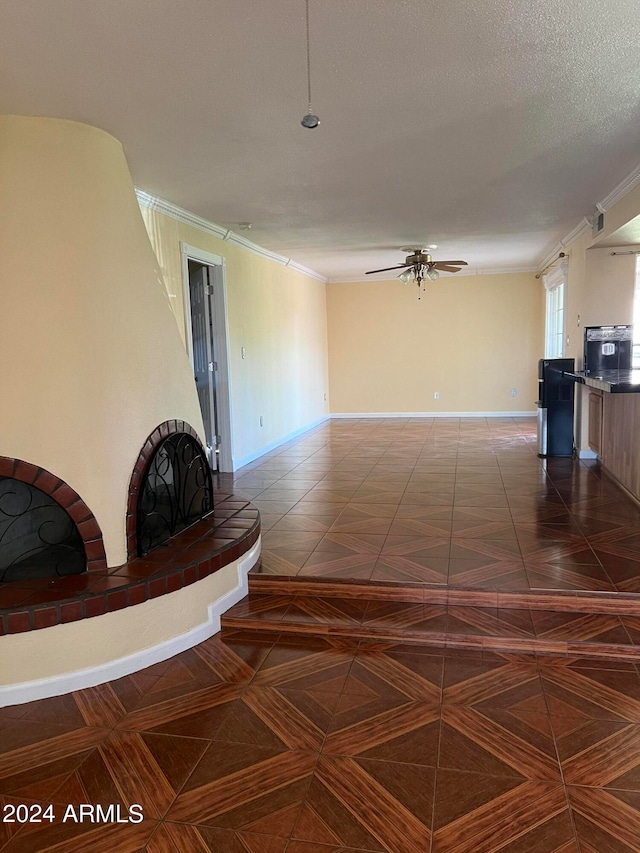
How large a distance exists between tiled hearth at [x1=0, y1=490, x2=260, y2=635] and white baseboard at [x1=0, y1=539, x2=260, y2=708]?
0.22ft

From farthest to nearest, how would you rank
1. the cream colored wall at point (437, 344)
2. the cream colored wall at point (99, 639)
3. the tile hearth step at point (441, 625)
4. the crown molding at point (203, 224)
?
the cream colored wall at point (437, 344) < the crown molding at point (203, 224) < the tile hearth step at point (441, 625) < the cream colored wall at point (99, 639)

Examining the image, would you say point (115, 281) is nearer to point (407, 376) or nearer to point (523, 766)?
point (523, 766)

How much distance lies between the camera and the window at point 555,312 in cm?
770

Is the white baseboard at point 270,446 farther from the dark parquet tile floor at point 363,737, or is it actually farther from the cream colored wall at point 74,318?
the cream colored wall at point 74,318

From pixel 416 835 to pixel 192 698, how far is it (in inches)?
43.4

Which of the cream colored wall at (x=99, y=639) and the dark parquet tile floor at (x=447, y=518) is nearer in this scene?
the cream colored wall at (x=99, y=639)

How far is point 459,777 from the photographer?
1.98m

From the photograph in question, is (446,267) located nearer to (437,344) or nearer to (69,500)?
(437,344)

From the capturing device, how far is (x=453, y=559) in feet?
11.5

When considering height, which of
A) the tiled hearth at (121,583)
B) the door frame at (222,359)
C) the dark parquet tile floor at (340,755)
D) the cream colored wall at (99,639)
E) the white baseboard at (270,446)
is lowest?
the dark parquet tile floor at (340,755)

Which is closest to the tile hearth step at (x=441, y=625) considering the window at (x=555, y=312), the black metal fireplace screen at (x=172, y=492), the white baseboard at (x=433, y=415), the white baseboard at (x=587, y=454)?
the black metal fireplace screen at (x=172, y=492)

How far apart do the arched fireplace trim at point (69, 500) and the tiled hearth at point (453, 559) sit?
0.75 metres

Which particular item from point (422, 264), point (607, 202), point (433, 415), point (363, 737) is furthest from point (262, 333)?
point (363, 737)

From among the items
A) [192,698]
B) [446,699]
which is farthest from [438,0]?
[192,698]
